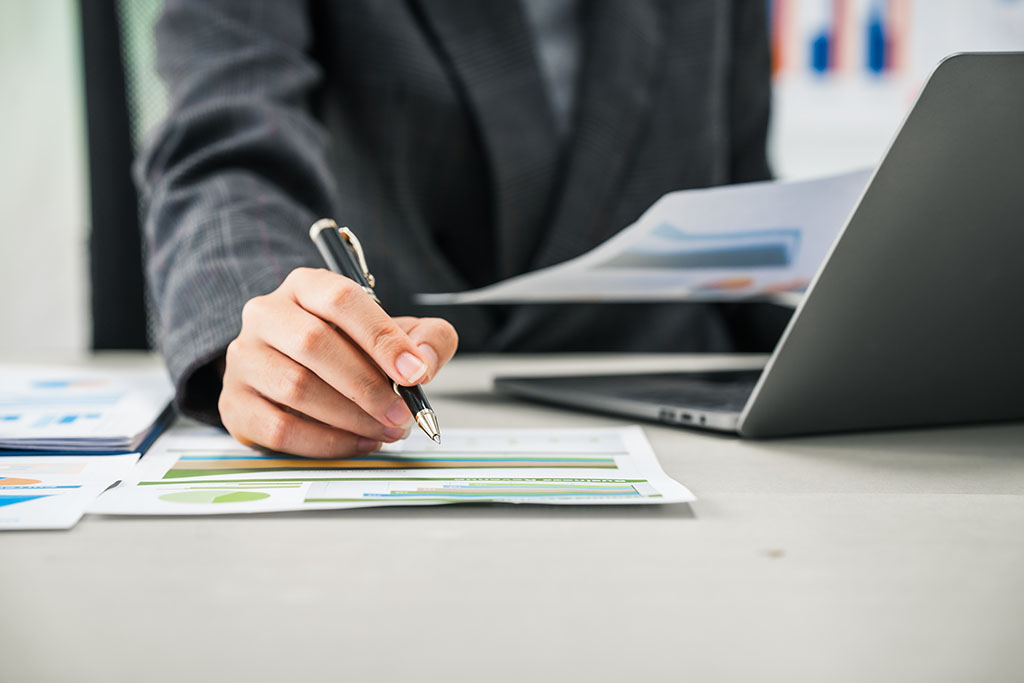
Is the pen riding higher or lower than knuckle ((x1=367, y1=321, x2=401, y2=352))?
higher

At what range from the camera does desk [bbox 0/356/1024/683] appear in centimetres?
19

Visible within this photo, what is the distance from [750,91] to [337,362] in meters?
0.88

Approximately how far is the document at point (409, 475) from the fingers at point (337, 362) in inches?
1.0

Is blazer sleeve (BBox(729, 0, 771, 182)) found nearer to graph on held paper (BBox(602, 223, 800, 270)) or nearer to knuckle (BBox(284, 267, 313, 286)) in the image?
graph on held paper (BBox(602, 223, 800, 270))

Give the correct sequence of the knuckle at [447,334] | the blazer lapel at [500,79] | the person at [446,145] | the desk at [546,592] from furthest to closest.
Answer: the blazer lapel at [500,79], the person at [446,145], the knuckle at [447,334], the desk at [546,592]

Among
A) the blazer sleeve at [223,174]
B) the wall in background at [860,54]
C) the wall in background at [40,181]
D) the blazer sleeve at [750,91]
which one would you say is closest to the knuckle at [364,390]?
the blazer sleeve at [223,174]

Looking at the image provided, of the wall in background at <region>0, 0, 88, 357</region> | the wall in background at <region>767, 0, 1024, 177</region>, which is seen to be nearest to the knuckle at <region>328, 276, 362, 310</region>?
the wall in background at <region>767, 0, 1024, 177</region>

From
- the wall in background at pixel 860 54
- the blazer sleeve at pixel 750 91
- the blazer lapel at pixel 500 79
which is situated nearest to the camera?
the blazer lapel at pixel 500 79

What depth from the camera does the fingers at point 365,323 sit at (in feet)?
1.20

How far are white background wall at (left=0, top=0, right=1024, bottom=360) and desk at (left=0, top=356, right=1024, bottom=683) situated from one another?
1.69 metres

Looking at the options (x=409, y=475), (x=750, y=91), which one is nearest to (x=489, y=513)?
(x=409, y=475)

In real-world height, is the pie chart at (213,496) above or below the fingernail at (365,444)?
above

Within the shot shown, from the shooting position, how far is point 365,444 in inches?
15.3

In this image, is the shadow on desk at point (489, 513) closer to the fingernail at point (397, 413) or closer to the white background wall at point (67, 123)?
the fingernail at point (397, 413)
